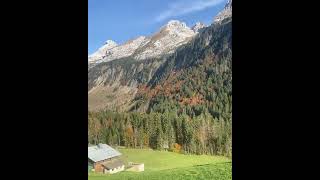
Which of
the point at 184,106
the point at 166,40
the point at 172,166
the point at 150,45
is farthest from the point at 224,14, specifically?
the point at 172,166

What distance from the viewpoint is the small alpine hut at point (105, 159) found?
9.09ft

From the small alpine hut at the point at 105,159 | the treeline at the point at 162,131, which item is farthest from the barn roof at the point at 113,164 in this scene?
the treeline at the point at 162,131

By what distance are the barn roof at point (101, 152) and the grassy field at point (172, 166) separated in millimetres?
82

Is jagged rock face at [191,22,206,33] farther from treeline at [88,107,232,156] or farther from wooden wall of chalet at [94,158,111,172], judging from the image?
wooden wall of chalet at [94,158,111,172]

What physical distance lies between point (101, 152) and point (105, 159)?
0.06 meters

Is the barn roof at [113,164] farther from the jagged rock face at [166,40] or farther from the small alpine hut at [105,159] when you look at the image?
the jagged rock face at [166,40]

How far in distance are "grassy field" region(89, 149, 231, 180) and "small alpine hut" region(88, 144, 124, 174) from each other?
1.6 inches

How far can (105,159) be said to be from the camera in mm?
2842

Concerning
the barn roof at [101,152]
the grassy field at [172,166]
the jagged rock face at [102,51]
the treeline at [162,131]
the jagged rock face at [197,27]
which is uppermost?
the jagged rock face at [197,27]
